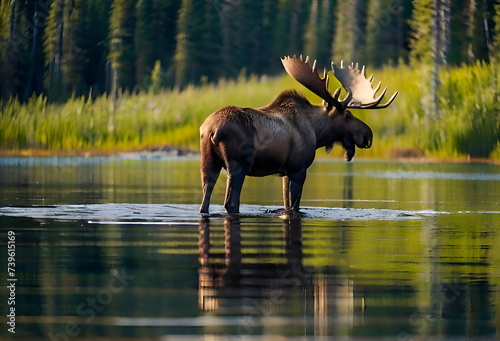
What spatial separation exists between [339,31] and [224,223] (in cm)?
6502

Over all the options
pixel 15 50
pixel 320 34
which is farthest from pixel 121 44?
pixel 320 34

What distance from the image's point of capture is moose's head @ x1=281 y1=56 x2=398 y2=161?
17.8 meters

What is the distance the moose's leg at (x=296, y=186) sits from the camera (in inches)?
661

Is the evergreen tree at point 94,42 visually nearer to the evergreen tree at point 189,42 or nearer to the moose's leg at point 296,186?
the evergreen tree at point 189,42

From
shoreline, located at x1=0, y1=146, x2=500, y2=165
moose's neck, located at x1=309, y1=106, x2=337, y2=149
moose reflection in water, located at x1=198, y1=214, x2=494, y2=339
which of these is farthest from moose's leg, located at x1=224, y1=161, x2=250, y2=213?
shoreline, located at x1=0, y1=146, x2=500, y2=165

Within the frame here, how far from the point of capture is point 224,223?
48.8 feet

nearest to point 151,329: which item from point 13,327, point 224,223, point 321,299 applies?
point 13,327

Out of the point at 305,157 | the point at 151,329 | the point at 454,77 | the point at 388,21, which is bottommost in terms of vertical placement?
the point at 151,329

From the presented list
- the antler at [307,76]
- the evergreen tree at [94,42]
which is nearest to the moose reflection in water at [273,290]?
the antler at [307,76]

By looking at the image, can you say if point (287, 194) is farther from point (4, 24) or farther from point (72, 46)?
point (72, 46)

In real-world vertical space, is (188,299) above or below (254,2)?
below

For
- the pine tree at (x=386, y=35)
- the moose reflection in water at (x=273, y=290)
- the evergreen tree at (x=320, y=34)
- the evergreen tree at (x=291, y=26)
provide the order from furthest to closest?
the evergreen tree at (x=291, y=26)
the evergreen tree at (x=320, y=34)
the pine tree at (x=386, y=35)
the moose reflection in water at (x=273, y=290)

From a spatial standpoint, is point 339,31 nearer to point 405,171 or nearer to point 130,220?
point 405,171

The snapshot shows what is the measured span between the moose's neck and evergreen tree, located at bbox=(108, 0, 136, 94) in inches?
1455
